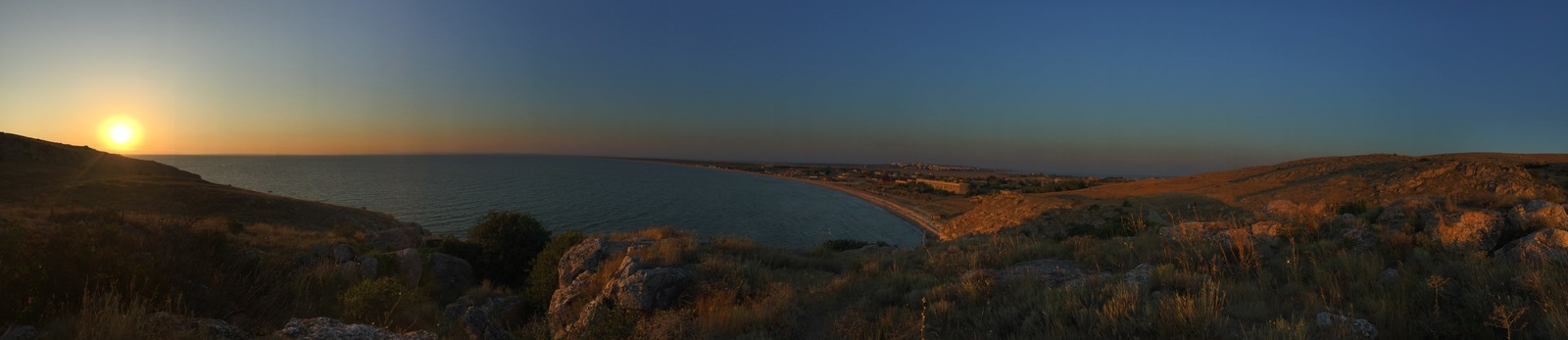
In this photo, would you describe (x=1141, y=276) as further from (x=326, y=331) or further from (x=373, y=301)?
(x=373, y=301)

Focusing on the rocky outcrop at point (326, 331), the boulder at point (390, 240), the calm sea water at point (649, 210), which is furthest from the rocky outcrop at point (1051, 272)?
the calm sea water at point (649, 210)

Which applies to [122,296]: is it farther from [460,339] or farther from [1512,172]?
[1512,172]

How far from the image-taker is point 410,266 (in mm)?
14969

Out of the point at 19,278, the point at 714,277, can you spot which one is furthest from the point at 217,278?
the point at 714,277

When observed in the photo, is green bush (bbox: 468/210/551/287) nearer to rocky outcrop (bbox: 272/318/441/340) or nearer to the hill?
rocky outcrop (bbox: 272/318/441/340)

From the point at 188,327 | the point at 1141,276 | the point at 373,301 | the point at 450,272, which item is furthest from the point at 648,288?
the point at 450,272

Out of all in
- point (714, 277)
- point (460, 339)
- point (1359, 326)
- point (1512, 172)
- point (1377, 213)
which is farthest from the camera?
point (1512, 172)

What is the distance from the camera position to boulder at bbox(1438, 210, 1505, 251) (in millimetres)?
6664

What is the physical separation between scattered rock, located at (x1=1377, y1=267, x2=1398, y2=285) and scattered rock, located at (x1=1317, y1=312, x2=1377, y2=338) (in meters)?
2.01

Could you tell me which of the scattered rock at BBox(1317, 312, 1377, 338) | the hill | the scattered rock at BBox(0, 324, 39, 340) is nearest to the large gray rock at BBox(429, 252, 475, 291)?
the scattered rock at BBox(0, 324, 39, 340)

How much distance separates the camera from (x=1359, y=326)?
4.32 m

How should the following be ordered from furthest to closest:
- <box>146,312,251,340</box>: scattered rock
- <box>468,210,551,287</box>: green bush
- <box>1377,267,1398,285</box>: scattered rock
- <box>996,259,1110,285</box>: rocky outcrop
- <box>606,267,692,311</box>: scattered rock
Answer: <box>468,210,551,287</box>: green bush < <box>606,267,692,311</box>: scattered rock < <box>996,259,1110,285</box>: rocky outcrop < <box>1377,267,1398,285</box>: scattered rock < <box>146,312,251,340</box>: scattered rock

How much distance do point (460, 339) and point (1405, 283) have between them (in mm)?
12206

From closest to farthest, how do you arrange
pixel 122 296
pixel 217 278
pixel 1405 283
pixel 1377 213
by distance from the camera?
1. pixel 1405 283
2. pixel 122 296
3. pixel 217 278
4. pixel 1377 213
